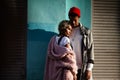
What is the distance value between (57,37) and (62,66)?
0.47 m

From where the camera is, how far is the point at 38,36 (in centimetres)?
664

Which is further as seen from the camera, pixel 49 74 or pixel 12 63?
pixel 12 63

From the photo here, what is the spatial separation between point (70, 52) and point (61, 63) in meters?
0.22

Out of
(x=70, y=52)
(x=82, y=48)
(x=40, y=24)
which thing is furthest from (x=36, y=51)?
(x=70, y=52)

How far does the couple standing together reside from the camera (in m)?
5.75

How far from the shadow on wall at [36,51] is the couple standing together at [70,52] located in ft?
2.32

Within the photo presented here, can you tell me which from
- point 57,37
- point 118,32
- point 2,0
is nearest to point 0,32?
point 2,0

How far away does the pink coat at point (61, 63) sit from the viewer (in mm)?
5742

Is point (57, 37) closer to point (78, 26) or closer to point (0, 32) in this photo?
point (78, 26)

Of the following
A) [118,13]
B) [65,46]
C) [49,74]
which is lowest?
[49,74]

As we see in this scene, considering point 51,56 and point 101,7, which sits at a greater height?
point 101,7

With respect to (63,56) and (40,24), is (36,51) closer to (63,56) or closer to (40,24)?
(40,24)

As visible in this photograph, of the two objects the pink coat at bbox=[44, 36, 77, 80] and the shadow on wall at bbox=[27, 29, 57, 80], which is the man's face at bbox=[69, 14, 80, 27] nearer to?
the pink coat at bbox=[44, 36, 77, 80]

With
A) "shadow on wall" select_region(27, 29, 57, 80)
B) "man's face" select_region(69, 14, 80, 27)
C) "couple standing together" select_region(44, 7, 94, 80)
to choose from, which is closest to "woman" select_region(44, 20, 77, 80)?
"couple standing together" select_region(44, 7, 94, 80)
